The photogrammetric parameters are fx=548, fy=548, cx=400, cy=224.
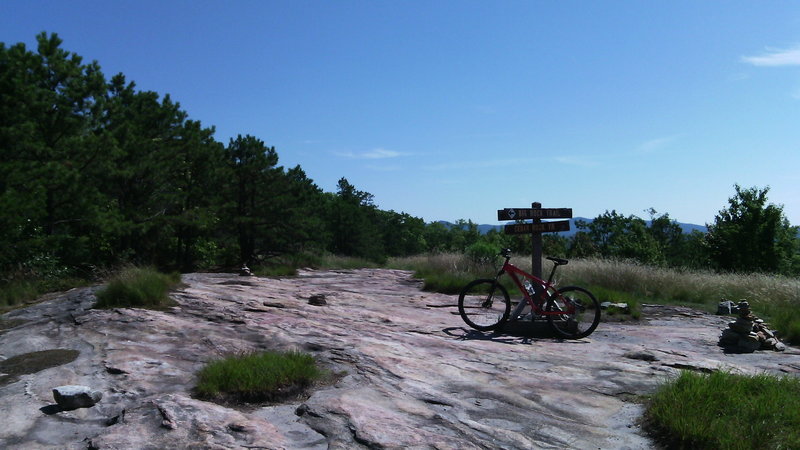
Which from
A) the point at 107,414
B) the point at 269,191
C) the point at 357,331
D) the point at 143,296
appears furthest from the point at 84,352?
the point at 269,191

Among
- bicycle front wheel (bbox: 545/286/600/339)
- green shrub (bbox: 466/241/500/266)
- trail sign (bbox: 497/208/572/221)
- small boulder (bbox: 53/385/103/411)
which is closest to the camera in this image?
small boulder (bbox: 53/385/103/411)

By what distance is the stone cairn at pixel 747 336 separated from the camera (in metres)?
6.95

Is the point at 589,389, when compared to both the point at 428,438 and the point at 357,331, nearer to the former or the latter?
the point at 428,438

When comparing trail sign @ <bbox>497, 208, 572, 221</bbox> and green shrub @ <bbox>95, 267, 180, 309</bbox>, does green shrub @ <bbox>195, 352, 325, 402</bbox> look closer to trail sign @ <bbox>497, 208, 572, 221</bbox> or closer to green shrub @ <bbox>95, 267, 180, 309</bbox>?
green shrub @ <bbox>95, 267, 180, 309</bbox>

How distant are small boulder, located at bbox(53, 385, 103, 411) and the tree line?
697cm

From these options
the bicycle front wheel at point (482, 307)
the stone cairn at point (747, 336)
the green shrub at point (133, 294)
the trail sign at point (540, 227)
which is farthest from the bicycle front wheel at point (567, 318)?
the green shrub at point (133, 294)

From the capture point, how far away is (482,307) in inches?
335

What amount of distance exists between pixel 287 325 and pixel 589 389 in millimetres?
3792

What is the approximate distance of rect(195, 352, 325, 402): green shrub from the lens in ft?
13.5

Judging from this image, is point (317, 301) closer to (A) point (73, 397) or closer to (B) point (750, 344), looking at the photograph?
(A) point (73, 397)

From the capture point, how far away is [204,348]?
5.59 meters

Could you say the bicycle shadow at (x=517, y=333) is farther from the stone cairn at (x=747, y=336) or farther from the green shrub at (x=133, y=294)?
the green shrub at (x=133, y=294)

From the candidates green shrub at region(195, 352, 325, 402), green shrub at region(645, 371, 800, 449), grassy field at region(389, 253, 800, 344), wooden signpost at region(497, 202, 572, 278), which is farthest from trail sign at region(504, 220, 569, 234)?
green shrub at region(195, 352, 325, 402)

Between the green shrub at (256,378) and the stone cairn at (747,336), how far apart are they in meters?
5.56
